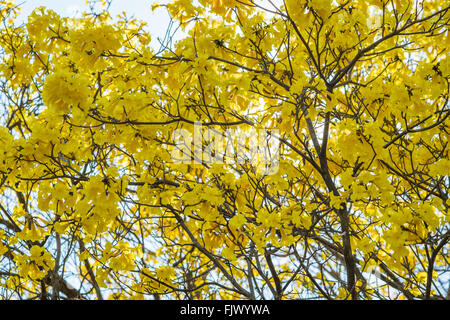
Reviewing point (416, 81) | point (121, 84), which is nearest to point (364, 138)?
point (416, 81)

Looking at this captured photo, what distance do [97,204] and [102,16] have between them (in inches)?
82.4

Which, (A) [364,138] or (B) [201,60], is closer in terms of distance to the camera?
(A) [364,138]

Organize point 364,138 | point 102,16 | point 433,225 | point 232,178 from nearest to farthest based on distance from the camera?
1. point 433,225
2. point 364,138
3. point 232,178
4. point 102,16

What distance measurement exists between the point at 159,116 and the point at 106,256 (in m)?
1.09

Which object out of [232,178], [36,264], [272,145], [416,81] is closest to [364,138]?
[416,81]

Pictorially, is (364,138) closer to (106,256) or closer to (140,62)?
(140,62)

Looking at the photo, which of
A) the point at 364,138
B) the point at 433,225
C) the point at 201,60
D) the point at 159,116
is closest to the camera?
the point at 433,225

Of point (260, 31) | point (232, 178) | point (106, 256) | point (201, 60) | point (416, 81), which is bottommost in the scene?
point (106, 256)

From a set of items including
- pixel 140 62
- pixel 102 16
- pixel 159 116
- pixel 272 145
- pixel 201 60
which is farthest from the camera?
pixel 102 16

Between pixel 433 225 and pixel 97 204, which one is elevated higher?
pixel 97 204

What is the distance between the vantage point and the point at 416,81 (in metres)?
2.08

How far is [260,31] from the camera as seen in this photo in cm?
263

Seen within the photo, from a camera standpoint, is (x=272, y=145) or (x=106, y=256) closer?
(x=106, y=256)
